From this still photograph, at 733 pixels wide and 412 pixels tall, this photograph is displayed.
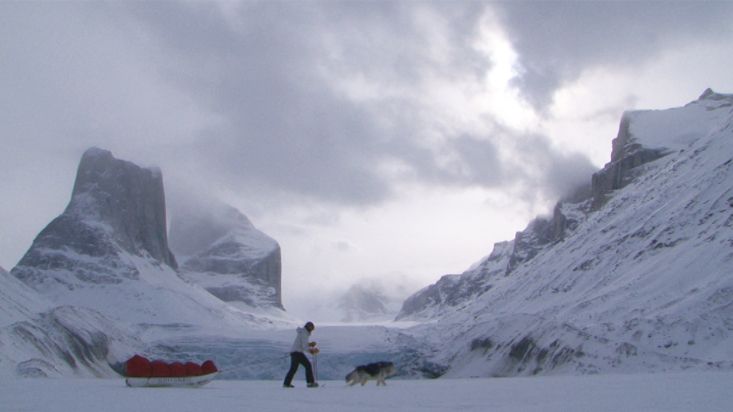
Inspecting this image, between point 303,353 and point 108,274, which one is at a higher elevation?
point 108,274

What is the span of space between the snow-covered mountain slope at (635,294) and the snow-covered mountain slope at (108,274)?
75810 millimetres

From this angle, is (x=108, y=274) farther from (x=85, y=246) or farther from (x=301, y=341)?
(x=301, y=341)

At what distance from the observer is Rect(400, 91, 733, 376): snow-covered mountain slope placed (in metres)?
34.2

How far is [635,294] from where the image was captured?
152 feet

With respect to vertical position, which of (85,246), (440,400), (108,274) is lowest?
(440,400)

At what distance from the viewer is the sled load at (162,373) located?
17219 millimetres

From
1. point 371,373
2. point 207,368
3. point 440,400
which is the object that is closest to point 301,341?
point 371,373

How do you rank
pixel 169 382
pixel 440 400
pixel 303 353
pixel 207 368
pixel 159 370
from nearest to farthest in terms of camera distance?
1. pixel 440 400
2. pixel 159 370
3. pixel 169 382
4. pixel 207 368
5. pixel 303 353

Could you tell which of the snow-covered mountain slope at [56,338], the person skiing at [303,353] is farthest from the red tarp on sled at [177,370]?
the snow-covered mountain slope at [56,338]

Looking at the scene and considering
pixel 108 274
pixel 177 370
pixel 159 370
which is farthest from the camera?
pixel 108 274

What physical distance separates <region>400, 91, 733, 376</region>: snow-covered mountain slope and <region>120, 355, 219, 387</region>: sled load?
21.4 meters

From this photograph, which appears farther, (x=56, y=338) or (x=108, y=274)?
(x=108, y=274)

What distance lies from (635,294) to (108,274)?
458ft

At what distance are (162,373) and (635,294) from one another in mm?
36642
